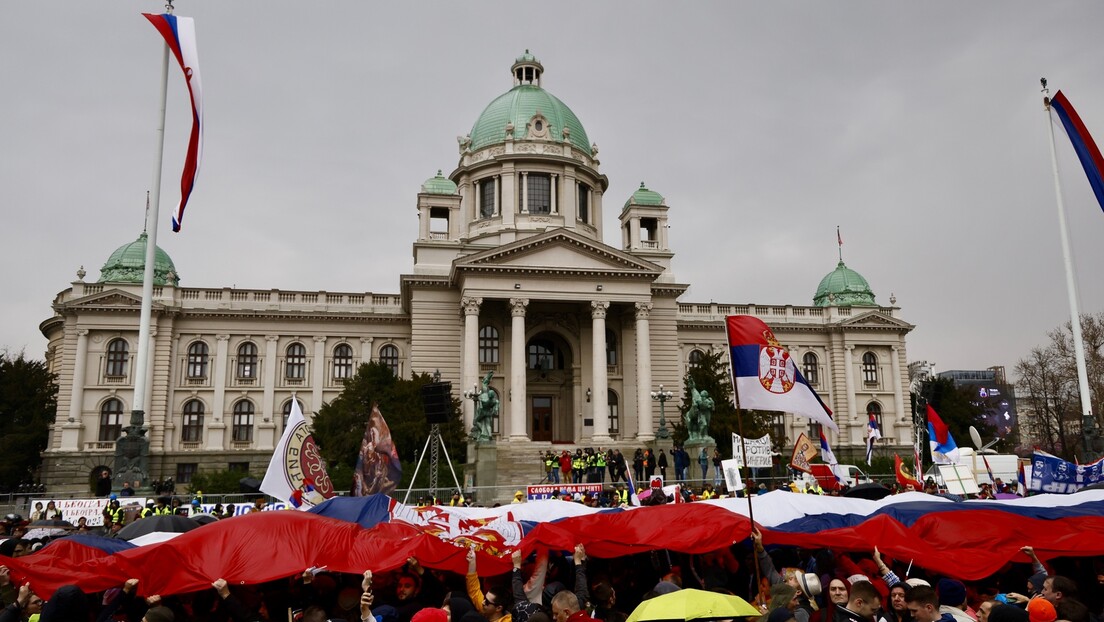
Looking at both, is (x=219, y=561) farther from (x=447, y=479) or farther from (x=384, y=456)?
(x=447, y=479)

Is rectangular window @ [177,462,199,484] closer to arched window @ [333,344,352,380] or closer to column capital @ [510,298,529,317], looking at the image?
arched window @ [333,344,352,380]

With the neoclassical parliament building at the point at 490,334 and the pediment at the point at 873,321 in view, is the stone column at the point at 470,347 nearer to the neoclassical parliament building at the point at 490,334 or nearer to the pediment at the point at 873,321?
the neoclassical parliament building at the point at 490,334

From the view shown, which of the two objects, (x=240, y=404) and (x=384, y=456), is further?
(x=240, y=404)

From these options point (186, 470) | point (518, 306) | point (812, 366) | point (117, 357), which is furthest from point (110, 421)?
point (812, 366)

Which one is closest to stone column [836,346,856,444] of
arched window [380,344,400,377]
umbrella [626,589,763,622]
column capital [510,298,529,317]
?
column capital [510,298,529,317]

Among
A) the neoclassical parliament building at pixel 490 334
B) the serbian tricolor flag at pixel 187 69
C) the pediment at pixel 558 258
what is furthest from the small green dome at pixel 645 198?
the serbian tricolor flag at pixel 187 69

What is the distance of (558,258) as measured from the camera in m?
43.9

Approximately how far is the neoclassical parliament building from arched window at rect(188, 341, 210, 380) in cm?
9

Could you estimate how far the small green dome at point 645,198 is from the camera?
52.6 metres

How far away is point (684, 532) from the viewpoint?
33.9ft

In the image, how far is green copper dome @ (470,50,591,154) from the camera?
54.7m

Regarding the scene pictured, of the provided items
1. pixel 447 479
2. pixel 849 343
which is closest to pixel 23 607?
pixel 447 479

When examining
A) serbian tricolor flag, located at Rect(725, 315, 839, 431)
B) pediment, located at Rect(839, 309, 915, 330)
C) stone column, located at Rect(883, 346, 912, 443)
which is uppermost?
pediment, located at Rect(839, 309, 915, 330)

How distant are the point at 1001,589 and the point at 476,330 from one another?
34.0 meters
